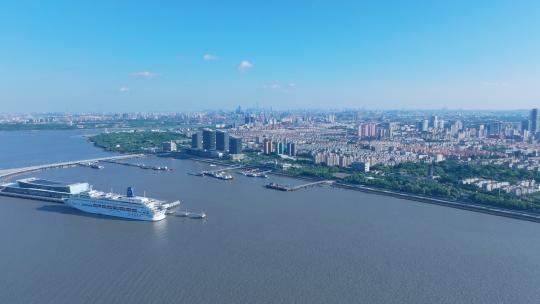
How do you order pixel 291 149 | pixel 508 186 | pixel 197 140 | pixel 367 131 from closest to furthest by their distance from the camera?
pixel 508 186 → pixel 291 149 → pixel 197 140 → pixel 367 131

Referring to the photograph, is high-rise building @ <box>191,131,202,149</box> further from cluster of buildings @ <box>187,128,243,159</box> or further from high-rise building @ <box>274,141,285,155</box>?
high-rise building @ <box>274,141,285,155</box>

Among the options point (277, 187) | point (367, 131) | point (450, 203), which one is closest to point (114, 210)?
point (277, 187)

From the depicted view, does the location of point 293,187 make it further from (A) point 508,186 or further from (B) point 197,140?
(B) point 197,140

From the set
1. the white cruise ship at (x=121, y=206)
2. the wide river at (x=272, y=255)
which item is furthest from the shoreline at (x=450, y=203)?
the white cruise ship at (x=121, y=206)

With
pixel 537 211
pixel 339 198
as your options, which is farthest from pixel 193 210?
pixel 537 211

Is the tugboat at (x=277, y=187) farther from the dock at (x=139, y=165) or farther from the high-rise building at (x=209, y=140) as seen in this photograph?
the high-rise building at (x=209, y=140)

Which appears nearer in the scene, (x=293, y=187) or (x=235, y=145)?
(x=293, y=187)

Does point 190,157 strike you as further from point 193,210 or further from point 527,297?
point 527,297
